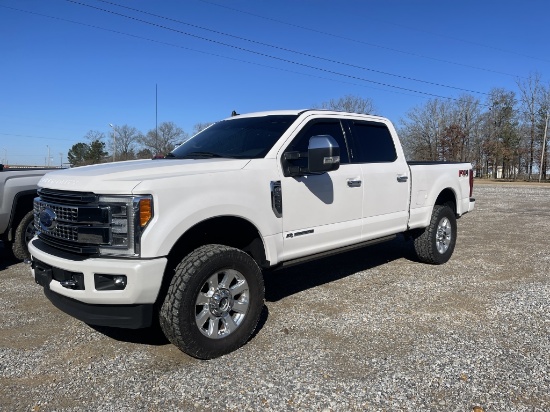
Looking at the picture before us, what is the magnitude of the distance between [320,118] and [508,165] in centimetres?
6601

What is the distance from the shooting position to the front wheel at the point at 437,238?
6180 mm

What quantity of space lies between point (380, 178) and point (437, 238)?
1.86 m

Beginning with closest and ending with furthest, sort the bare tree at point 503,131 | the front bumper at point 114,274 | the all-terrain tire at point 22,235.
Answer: the front bumper at point 114,274 → the all-terrain tire at point 22,235 → the bare tree at point 503,131

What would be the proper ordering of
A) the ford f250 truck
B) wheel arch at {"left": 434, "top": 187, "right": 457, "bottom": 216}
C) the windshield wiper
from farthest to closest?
wheel arch at {"left": 434, "top": 187, "right": 457, "bottom": 216} → the ford f250 truck → the windshield wiper

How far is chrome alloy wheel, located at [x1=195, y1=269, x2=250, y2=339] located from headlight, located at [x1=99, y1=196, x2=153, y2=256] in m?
0.65

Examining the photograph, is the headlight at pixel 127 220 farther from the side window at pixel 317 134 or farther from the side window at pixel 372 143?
the side window at pixel 372 143

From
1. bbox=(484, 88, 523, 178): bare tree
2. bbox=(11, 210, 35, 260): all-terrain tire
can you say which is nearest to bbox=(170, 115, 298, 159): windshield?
bbox=(11, 210, 35, 260): all-terrain tire

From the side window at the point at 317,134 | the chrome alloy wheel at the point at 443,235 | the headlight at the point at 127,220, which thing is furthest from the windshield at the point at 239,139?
the chrome alloy wheel at the point at 443,235

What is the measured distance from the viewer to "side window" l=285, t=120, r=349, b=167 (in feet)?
13.9

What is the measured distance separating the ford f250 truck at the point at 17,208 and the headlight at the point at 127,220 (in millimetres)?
3991

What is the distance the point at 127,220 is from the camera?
9.90 ft

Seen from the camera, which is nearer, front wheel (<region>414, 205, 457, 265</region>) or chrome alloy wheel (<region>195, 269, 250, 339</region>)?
chrome alloy wheel (<region>195, 269, 250, 339</region>)

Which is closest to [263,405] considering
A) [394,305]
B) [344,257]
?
[394,305]

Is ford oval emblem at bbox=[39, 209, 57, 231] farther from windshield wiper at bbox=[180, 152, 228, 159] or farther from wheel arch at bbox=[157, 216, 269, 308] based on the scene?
windshield wiper at bbox=[180, 152, 228, 159]
